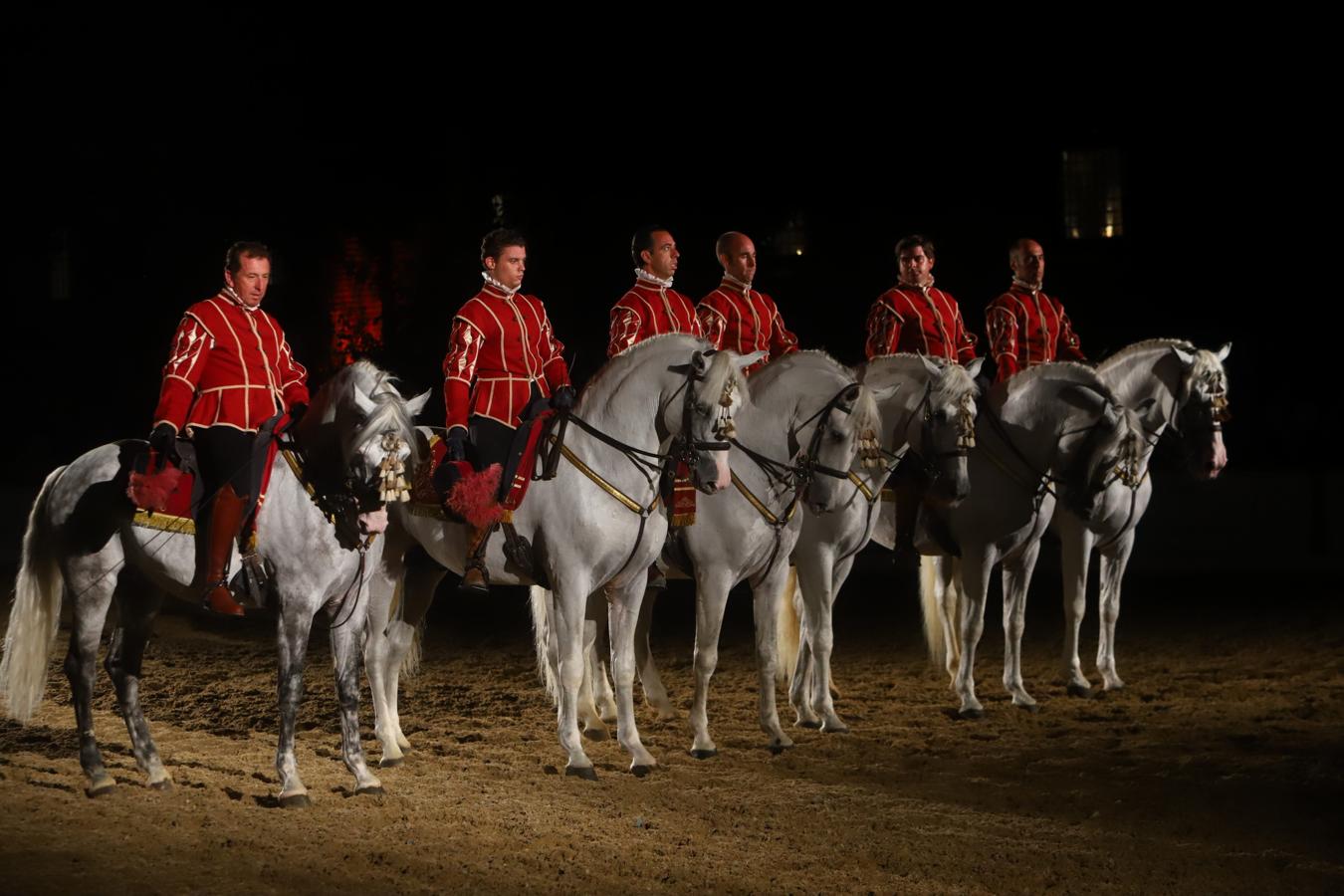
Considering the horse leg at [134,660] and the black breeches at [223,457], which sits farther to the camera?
the horse leg at [134,660]

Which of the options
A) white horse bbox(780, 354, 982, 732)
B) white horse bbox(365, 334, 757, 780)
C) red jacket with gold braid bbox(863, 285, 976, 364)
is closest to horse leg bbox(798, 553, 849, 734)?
white horse bbox(780, 354, 982, 732)

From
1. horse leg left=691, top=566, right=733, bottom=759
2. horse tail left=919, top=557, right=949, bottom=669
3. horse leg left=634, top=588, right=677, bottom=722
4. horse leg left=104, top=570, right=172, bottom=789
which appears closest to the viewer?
horse leg left=104, top=570, right=172, bottom=789

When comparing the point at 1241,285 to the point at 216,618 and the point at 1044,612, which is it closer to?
the point at 1044,612

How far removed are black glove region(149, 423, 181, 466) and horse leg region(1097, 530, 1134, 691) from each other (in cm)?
639

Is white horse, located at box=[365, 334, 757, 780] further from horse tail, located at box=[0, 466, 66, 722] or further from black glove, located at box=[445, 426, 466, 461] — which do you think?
horse tail, located at box=[0, 466, 66, 722]

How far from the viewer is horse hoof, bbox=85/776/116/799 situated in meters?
6.90

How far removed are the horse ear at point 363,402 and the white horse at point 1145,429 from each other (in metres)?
5.29

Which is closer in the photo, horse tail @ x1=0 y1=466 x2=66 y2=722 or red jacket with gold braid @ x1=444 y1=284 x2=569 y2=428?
horse tail @ x1=0 y1=466 x2=66 y2=722

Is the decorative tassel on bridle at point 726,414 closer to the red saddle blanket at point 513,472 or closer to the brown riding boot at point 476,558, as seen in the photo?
the red saddle blanket at point 513,472

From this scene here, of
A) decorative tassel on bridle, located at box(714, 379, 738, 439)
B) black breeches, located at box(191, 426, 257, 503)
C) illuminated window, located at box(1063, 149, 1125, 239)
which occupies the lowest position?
black breeches, located at box(191, 426, 257, 503)

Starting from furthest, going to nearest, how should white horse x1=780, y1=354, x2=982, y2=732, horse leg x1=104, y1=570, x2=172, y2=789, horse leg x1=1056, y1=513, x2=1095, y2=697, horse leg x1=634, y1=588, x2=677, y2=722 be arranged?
1. horse leg x1=1056, y1=513, x2=1095, y2=697
2. horse leg x1=634, y1=588, x2=677, y2=722
3. white horse x1=780, y1=354, x2=982, y2=732
4. horse leg x1=104, y1=570, x2=172, y2=789

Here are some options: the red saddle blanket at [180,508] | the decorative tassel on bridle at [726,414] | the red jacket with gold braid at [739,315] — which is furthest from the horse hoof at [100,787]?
Answer: the red jacket with gold braid at [739,315]

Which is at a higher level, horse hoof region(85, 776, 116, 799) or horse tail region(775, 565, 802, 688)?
horse tail region(775, 565, 802, 688)

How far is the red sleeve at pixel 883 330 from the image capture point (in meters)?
10.4
